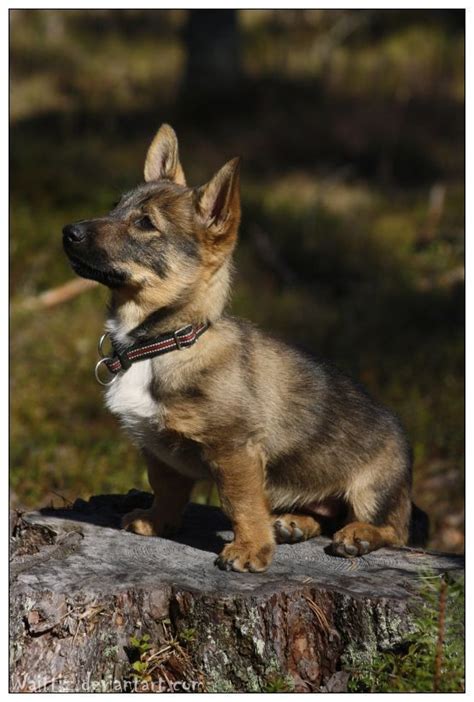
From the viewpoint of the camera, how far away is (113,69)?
18.3m

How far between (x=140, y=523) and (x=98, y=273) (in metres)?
1.39

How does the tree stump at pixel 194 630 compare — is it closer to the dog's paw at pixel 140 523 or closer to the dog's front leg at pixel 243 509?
the dog's front leg at pixel 243 509

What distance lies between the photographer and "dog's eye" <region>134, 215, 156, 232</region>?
5109 mm

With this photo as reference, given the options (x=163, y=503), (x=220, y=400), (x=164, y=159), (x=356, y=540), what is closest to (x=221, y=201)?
(x=164, y=159)

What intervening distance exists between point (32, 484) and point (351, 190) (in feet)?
26.0

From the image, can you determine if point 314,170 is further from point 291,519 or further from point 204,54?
point 291,519

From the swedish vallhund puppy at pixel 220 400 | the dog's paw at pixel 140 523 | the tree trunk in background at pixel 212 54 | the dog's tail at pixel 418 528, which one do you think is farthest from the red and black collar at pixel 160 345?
the tree trunk in background at pixel 212 54

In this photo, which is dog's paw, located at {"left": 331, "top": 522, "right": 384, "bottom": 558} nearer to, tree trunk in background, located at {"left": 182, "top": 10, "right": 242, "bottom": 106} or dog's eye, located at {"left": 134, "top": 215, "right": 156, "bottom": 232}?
dog's eye, located at {"left": 134, "top": 215, "right": 156, "bottom": 232}

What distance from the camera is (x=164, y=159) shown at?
5.71 meters

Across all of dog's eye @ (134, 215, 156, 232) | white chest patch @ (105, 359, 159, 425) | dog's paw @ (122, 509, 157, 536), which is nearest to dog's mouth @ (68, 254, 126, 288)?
dog's eye @ (134, 215, 156, 232)

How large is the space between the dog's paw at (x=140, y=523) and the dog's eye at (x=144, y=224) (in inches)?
60.7

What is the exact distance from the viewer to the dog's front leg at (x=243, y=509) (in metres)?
4.83

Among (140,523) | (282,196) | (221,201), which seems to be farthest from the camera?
(282,196)

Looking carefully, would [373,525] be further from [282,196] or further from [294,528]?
[282,196]
